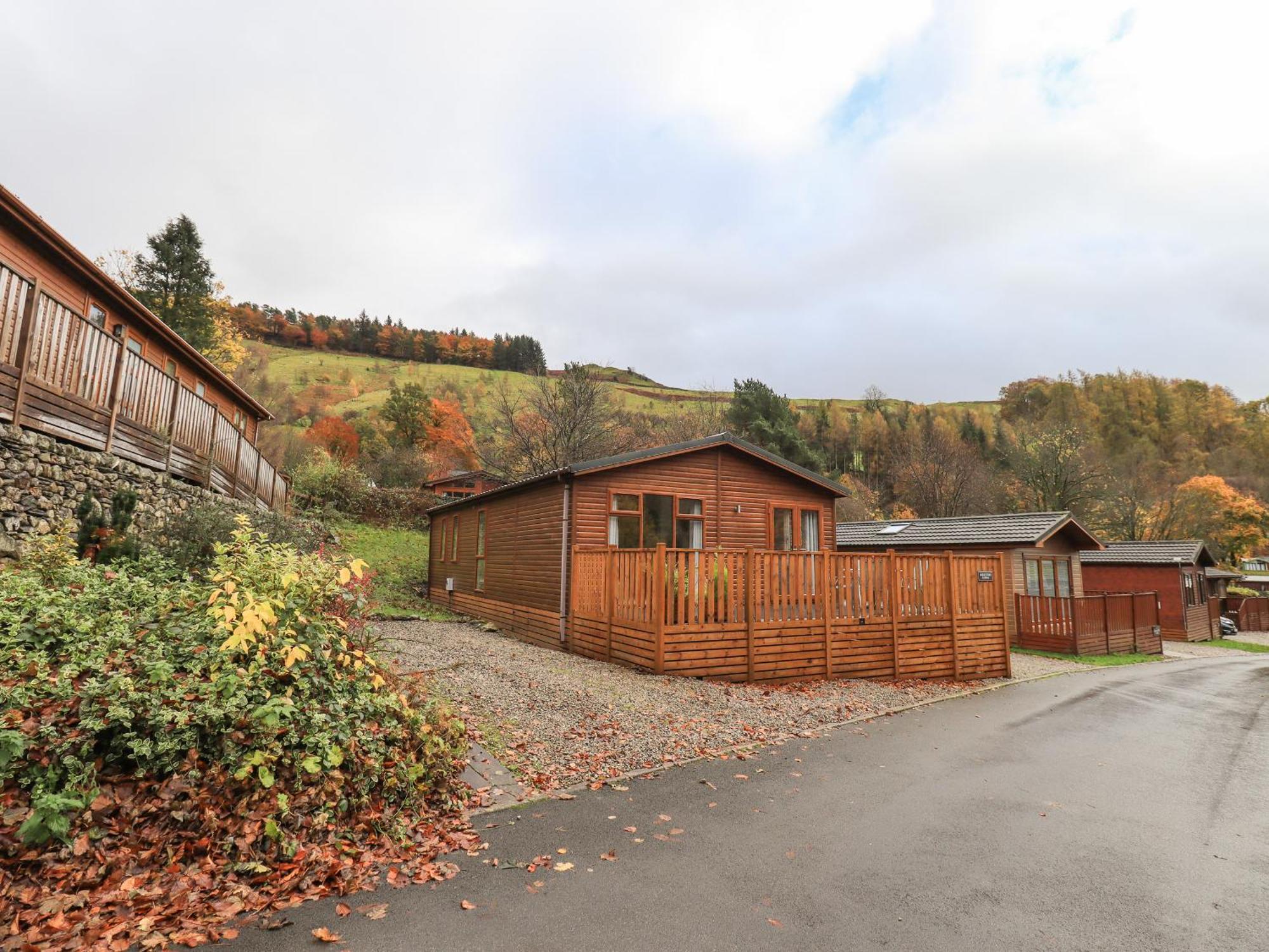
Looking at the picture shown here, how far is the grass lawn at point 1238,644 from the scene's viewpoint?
24.2 m

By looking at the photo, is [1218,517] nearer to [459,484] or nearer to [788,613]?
[788,613]

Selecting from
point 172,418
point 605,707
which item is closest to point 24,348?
point 172,418

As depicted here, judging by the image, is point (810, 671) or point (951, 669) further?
point (951, 669)

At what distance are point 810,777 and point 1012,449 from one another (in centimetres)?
3881

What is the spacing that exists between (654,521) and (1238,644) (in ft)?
91.9

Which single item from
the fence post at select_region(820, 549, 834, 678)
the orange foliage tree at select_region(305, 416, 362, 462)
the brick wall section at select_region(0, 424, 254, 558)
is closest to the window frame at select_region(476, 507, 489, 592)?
the brick wall section at select_region(0, 424, 254, 558)

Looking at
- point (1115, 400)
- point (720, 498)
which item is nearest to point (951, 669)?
point (720, 498)

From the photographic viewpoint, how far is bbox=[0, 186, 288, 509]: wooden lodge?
698cm

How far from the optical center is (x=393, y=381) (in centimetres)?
5744

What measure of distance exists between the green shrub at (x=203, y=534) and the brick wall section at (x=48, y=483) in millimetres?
576

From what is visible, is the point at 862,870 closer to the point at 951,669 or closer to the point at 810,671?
the point at 810,671

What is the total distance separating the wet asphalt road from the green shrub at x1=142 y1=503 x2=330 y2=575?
209 inches

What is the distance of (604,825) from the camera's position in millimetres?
4137

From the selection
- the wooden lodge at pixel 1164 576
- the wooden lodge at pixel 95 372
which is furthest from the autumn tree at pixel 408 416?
the wooden lodge at pixel 1164 576
